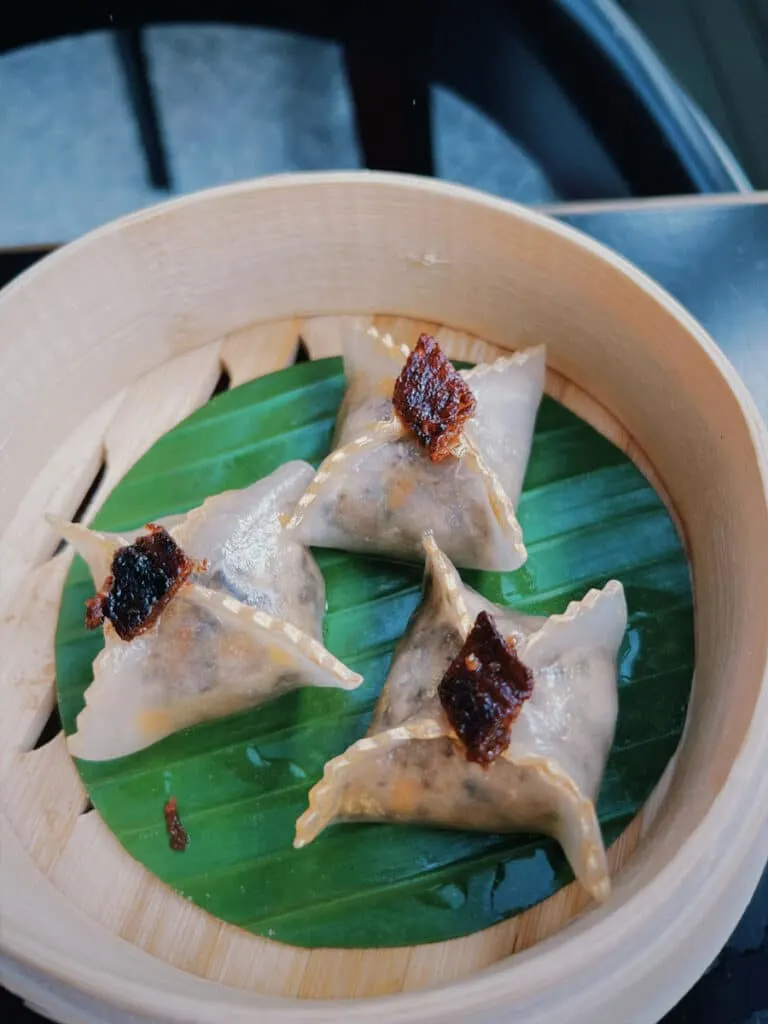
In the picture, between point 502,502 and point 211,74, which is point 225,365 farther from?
point 211,74

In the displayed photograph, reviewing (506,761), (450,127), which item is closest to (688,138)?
(450,127)

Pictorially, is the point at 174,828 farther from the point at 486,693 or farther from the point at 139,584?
the point at 486,693

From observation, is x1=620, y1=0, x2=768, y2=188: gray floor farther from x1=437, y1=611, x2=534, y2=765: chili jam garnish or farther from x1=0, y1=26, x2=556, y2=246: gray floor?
x1=437, y1=611, x2=534, y2=765: chili jam garnish

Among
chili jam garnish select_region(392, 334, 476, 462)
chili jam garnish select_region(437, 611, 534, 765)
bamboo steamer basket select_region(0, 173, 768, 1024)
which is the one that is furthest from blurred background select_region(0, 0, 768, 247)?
chili jam garnish select_region(437, 611, 534, 765)

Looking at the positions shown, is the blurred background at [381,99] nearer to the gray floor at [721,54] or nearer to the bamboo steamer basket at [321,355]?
the gray floor at [721,54]

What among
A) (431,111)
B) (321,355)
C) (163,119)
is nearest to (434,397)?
(321,355)

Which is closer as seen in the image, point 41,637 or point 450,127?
point 41,637

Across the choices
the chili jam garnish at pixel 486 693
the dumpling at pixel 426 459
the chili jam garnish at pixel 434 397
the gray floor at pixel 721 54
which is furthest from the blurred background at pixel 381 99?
the chili jam garnish at pixel 486 693
